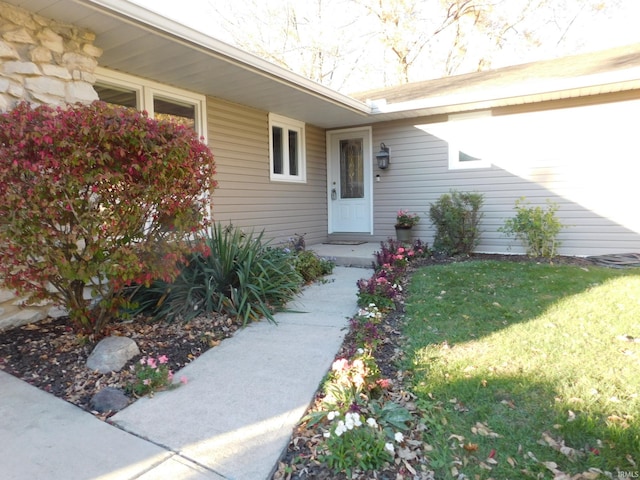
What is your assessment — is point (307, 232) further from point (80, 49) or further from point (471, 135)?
point (80, 49)

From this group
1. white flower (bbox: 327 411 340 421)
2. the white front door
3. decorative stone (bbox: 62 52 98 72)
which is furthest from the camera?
the white front door

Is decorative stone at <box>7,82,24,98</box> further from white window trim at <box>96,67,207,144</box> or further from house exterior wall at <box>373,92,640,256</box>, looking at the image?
house exterior wall at <box>373,92,640,256</box>

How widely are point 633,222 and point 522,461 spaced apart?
235 inches

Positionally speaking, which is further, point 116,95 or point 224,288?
point 116,95

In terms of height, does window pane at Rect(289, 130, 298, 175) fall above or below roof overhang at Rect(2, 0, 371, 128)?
below

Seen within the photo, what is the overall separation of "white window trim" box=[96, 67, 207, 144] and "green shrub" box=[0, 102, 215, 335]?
1.54 metres

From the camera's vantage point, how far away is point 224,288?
3805 millimetres

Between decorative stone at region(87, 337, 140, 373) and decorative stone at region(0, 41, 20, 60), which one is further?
decorative stone at region(0, 41, 20, 60)

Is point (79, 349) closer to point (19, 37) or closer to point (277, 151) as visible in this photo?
point (19, 37)

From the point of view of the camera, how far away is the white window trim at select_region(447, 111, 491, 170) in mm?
6918

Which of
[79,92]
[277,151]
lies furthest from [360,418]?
[277,151]

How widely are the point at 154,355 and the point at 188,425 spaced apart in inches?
37.1

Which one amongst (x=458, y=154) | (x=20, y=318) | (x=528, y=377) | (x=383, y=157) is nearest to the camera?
(x=528, y=377)

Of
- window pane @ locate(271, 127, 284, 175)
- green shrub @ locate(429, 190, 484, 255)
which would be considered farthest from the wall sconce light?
window pane @ locate(271, 127, 284, 175)
